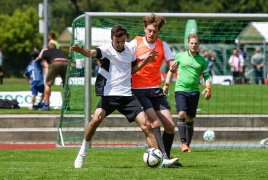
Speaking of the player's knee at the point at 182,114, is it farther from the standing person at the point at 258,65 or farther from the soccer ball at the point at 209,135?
the standing person at the point at 258,65

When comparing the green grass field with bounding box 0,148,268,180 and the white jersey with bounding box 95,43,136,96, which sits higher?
the white jersey with bounding box 95,43,136,96

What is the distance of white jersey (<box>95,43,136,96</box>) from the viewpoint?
9875 millimetres

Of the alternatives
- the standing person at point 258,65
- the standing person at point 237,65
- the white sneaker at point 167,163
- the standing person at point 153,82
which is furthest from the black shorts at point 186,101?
the standing person at point 237,65

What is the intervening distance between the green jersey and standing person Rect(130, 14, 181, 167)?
259 centimetres

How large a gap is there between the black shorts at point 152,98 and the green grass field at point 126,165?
34.1 inches

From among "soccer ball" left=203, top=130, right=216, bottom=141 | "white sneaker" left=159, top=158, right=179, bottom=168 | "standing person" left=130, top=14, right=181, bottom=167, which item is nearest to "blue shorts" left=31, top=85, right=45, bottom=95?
"soccer ball" left=203, top=130, right=216, bottom=141

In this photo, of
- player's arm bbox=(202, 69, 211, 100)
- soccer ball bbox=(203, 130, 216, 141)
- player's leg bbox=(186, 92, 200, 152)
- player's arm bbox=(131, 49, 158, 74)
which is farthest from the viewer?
soccer ball bbox=(203, 130, 216, 141)

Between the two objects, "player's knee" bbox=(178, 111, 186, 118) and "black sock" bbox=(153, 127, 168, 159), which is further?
"player's knee" bbox=(178, 111, 186, 118)

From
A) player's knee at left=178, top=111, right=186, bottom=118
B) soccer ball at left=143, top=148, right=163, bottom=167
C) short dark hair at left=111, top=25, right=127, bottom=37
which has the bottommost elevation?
soccer ball at left=143, top=148, right=163, bottom=167

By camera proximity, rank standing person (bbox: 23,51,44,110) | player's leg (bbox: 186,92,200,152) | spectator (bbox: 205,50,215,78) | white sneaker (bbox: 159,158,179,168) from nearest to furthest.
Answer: white sneaker (bbox: 159,158,179,168)
player's leg (bbox: 186,92,200,152)
standing person (bbox: 23,51,44,110)
spectator (bbox: 205,50,215,78)

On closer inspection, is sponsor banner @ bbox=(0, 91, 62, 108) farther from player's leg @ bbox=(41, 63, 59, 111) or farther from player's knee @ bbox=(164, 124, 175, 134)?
player's knee @ bbox=(164, 124, 175, 134)

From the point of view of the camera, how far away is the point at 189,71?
521 inches

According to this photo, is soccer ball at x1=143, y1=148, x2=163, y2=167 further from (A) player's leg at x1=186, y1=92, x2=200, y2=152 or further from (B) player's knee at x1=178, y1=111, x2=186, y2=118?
(A) player's leg at x1=186, y1=92, x2=200, y2=152

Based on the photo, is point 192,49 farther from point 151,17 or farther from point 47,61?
point 47,61
